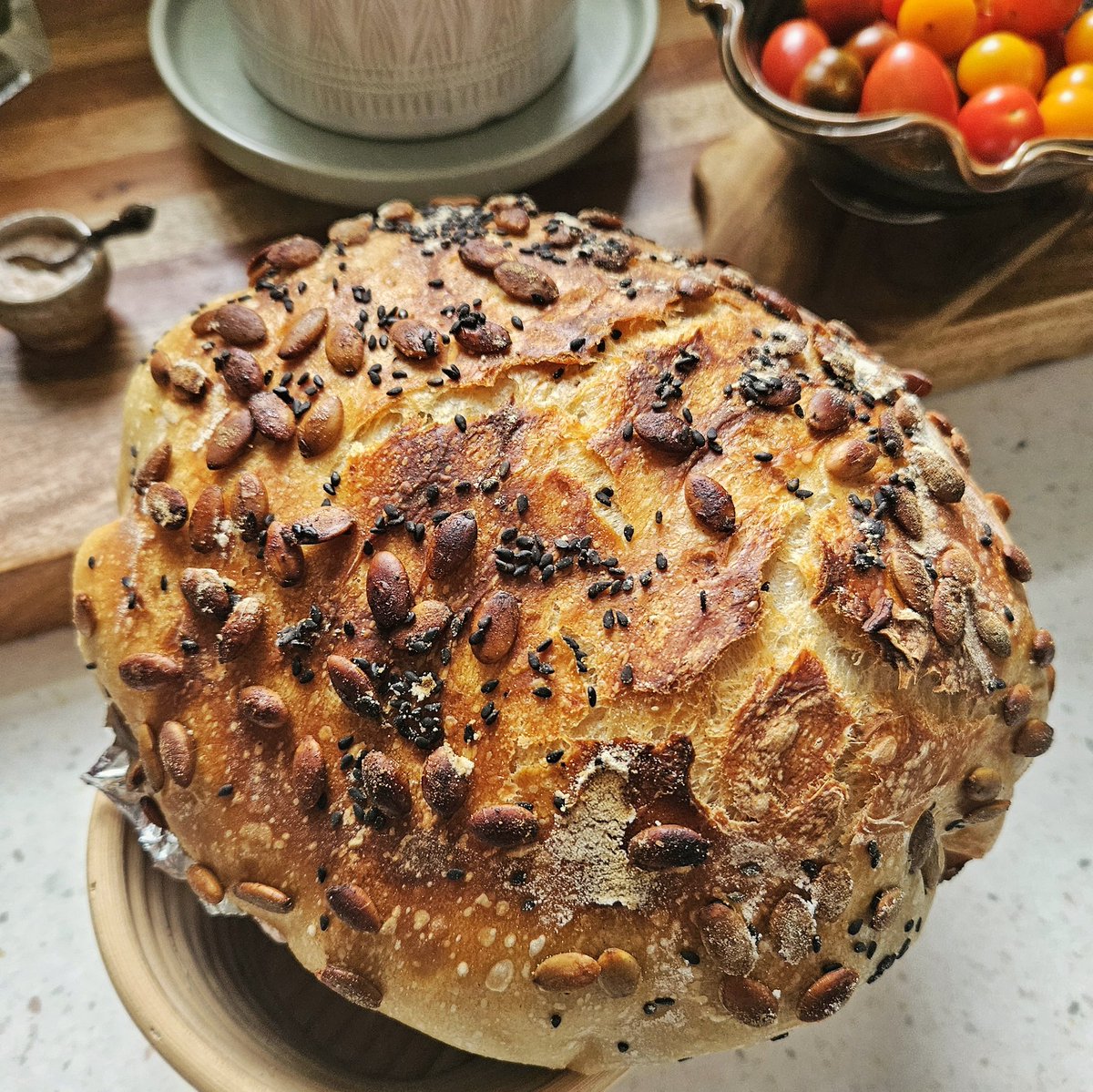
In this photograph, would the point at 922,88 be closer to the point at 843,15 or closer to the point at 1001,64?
Result: the point at 1001,64

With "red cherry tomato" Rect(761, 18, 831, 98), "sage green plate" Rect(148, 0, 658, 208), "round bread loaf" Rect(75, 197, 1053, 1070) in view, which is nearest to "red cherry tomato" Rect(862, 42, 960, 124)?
"red cherry tomato" Rect(761, 18, 831, 98)

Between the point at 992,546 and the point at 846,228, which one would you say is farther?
the point at 846,228

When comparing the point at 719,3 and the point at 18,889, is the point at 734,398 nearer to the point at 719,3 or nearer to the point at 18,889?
the point at 719,3

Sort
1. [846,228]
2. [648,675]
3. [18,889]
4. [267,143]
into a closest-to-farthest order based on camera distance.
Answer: [648,675] → [18,889] → [846,228] → [267,143]

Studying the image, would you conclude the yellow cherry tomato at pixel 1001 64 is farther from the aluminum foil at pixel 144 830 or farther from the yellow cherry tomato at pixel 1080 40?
the aluminum foil at pixel 144 830

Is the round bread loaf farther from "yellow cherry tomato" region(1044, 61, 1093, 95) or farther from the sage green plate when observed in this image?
A: "yellow cherry tomato" region(1044, 61, 1093, 95)

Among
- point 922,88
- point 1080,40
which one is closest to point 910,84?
point 922,88

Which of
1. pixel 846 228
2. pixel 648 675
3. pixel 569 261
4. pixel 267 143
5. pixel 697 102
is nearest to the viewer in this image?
pixel 648 675

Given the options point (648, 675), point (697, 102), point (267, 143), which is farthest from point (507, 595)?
point (697, 102)
